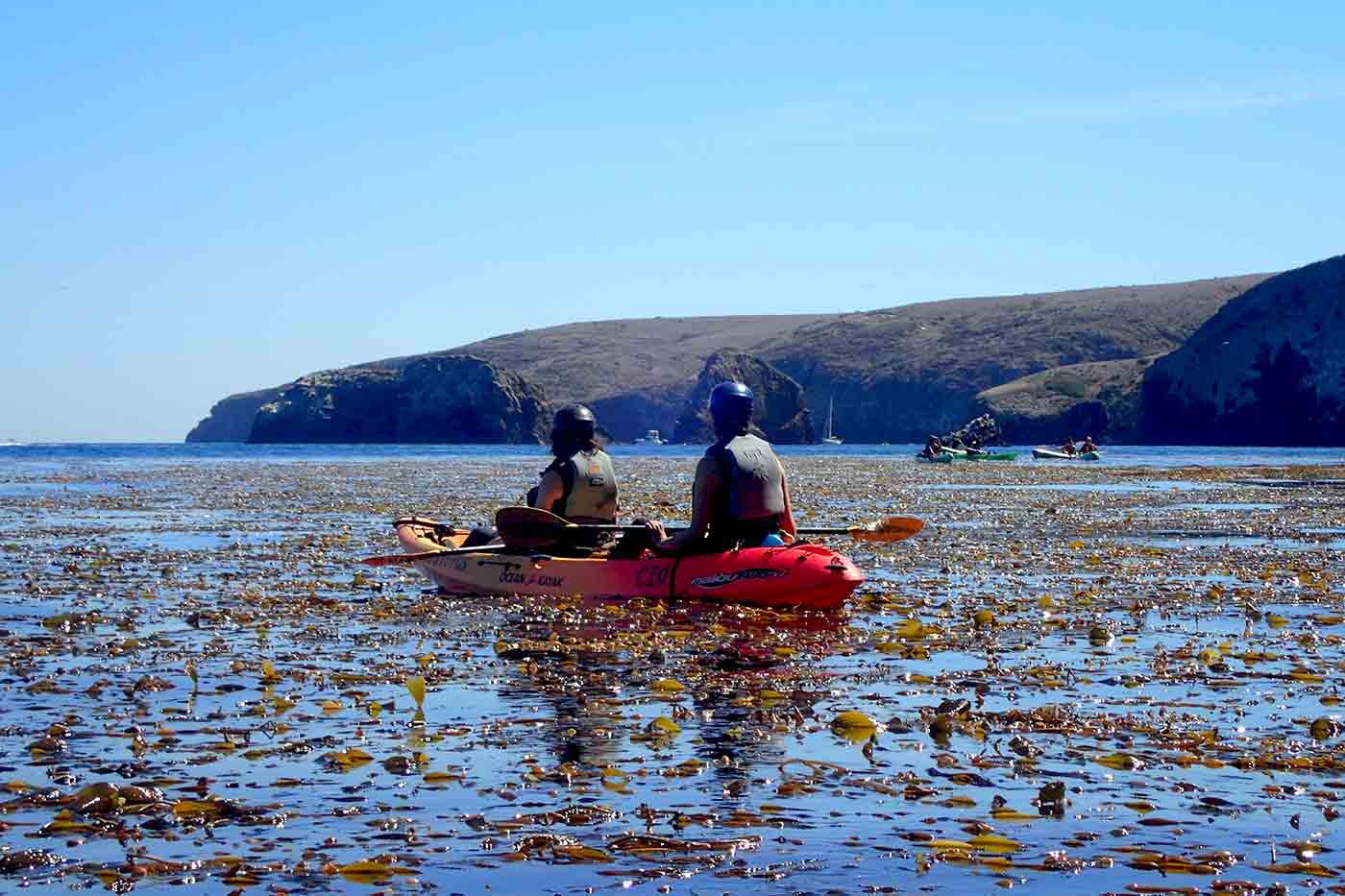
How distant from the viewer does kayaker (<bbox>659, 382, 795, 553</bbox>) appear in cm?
1888

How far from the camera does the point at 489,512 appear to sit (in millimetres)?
39562

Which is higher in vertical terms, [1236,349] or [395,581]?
[1236,349]

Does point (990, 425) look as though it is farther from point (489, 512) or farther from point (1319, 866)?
point (1319, 866)

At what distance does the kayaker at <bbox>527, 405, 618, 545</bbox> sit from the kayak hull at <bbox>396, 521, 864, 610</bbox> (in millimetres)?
737

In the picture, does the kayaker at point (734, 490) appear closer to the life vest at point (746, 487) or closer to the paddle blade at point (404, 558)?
the life vest at point (746, 487)

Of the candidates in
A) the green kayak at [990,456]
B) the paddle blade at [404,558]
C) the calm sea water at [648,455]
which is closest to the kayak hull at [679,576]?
the paddle blade at [404,558]

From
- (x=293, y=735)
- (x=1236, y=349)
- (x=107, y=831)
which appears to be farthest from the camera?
(x=1236, y=349)

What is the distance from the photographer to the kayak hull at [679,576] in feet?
60.4

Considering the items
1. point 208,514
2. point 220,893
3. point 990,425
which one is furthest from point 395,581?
point 990,425

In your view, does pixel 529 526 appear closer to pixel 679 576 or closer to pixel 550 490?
pixel 550 490

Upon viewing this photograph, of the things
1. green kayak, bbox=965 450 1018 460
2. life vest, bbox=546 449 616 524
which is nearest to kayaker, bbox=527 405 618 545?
life vest, bbox=546 449 616 524

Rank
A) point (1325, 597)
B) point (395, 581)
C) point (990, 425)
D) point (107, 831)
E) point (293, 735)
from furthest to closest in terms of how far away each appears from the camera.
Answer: point (990, 425)
point (395, 581)
point (1325, 597)
point (293, 735)
point (107, 831)

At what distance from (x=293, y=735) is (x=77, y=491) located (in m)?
45.8

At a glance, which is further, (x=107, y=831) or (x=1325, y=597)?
(x=1325, y=597)
